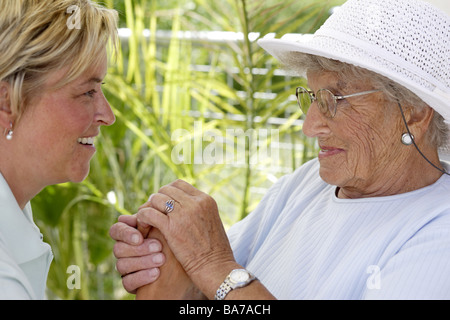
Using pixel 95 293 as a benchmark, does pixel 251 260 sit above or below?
above

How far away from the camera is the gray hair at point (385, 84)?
1.37 meters

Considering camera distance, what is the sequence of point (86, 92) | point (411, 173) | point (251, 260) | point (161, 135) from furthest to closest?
1. point (161, 135)
2. point (251, 260)
3. point (411, 173)
4. point (86, 92)

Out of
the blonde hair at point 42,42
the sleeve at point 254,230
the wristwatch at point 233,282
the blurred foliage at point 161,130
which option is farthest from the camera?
the blurred foliage at point 161,130

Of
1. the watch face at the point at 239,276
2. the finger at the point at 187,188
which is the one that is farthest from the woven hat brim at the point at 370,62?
the watch face at the point at 239,276

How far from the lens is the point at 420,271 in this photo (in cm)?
121

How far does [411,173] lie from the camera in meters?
1.43

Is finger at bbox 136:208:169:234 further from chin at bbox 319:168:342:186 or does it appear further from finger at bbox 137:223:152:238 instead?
chin at bbox 319:168:342:186

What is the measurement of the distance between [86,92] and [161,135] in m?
1.44

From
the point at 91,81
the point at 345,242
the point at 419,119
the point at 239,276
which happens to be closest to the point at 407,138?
the point at 419,119

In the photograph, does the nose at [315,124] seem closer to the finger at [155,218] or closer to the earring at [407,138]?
the earring at [407,138]

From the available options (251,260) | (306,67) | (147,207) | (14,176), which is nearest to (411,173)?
(306,67)

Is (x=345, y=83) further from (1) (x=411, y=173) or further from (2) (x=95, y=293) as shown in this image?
(2) (x=95, y=293)

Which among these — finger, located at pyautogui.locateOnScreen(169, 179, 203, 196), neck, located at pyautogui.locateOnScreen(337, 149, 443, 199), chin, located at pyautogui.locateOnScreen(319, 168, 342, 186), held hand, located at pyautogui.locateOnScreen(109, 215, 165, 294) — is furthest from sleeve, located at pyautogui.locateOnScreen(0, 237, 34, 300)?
neck, located at pyautogui.locateOnScreen(337, 149, 443, 199)

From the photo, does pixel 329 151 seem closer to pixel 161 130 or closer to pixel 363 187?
pixel 363 187
